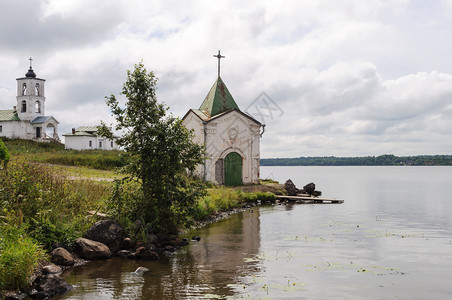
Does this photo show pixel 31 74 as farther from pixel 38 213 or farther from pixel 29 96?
pixel 38 213

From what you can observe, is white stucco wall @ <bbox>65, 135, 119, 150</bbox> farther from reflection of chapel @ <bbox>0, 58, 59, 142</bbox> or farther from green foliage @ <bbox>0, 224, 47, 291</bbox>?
green foliage @ <bbox>0, 224, 47, 291</bbox>

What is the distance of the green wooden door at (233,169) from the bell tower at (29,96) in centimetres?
4809

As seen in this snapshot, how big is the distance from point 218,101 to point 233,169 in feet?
20.9

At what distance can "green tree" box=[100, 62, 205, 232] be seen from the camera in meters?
17.6

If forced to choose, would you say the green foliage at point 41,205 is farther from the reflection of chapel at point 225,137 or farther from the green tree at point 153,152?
the reflection of chapel at point 225,137

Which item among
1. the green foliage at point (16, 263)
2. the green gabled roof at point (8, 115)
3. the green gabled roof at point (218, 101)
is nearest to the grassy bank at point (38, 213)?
the green foliage at point (16, 263)

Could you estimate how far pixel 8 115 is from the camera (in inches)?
2849

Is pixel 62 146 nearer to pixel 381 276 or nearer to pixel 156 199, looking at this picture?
pixel 156 199

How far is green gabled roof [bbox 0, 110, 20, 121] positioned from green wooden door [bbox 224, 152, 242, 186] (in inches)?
1941

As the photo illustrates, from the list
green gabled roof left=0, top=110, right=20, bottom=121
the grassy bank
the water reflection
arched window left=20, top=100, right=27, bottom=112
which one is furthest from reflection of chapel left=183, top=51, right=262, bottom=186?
green gabled roof left=0, top=110, right=20, bottom=121

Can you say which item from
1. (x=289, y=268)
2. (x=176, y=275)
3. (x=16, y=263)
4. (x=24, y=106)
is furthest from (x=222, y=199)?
(x=24, y=106)

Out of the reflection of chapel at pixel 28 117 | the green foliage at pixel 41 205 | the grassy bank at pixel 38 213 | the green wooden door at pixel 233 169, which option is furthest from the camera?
the reflection of chapel at pixel 28 117

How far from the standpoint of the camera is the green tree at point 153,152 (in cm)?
1758

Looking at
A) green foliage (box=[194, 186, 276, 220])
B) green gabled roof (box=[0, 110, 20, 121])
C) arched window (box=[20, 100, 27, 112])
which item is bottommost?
green foliage (box=[194, 186, 276, 220])
